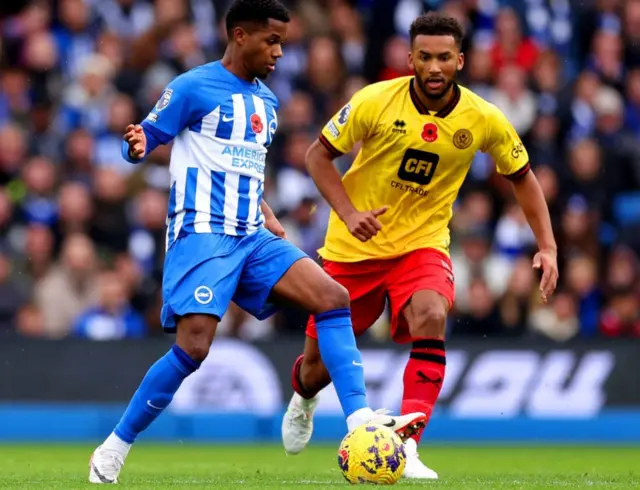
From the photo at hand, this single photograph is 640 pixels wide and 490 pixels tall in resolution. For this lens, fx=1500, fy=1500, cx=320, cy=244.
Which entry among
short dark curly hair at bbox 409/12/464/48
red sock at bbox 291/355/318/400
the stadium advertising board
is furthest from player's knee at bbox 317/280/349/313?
the stadium advertising board

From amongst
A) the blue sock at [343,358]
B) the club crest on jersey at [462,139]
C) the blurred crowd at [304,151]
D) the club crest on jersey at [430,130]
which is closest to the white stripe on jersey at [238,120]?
the blue sock at [343,358]

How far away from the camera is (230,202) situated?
7789 mm

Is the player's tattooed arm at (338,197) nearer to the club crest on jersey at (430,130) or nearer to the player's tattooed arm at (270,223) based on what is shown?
the player's tattooed arm at (270,223)

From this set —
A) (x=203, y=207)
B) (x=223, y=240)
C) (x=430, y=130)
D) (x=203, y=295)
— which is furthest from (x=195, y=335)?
(x=430, y=130)

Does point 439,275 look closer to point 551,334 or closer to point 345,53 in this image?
point 551,334

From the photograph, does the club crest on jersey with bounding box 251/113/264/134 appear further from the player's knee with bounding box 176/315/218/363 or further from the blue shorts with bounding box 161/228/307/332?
the player's knee with bounding box 176/315/218/363

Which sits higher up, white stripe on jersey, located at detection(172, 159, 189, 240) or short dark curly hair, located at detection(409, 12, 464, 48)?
short dark curly hair, located at detection(409, 12, 464, 48)

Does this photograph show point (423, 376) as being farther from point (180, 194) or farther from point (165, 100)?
point (165, 100)

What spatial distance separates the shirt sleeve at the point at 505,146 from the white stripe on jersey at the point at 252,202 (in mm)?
1538

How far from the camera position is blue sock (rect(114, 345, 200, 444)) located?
7.60m

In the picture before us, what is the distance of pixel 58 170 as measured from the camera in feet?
47.3

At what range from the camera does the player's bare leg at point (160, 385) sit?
7578 mm

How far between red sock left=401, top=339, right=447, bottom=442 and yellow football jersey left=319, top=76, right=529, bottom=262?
70 centimetres

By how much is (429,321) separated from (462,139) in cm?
109
